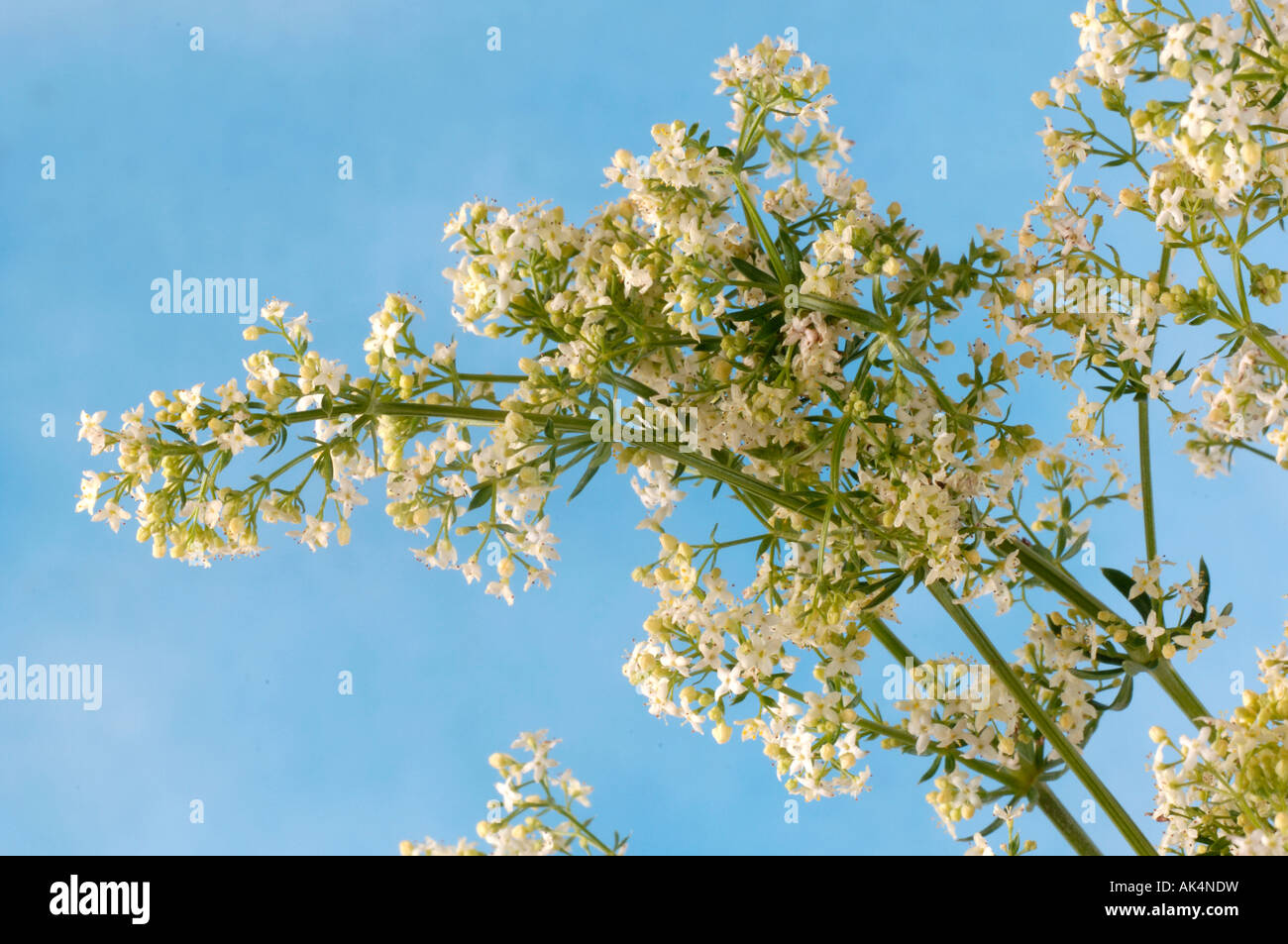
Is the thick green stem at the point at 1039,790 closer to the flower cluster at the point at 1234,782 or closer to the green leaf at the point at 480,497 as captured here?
the flower cluster at the point at 1234,782

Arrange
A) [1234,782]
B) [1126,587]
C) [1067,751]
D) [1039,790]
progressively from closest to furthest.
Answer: [1234,782] → [1067,751] → [1039,790] → [1126,587]

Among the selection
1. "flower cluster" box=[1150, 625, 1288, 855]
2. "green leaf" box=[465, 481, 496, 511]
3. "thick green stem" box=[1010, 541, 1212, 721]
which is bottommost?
"flower cluster" box=[1150, 625, 1288, 855]

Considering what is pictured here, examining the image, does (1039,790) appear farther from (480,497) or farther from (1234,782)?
(480,497)

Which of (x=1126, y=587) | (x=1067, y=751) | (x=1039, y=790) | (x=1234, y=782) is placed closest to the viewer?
(x=1234, y=782)

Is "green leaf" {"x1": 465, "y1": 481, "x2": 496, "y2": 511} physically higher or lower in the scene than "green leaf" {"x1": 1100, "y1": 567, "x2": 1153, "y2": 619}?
higher

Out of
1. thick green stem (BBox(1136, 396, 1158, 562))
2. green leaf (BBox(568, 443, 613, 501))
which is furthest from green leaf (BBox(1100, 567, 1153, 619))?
green leaf (BBox(568, 443, 613, 501))

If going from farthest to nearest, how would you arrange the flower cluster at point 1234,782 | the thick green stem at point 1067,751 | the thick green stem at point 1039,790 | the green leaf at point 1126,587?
1. the green leaf at point 1126,587
2. the thick green stem at point 1039,790
3. the thick green stem at point 1067,751
4. the flower cluster at point 1234,782

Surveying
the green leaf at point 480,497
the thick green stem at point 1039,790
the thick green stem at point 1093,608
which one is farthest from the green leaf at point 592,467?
the thick green stem at point 1093,608

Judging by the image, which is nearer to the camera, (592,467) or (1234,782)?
(1234,782)

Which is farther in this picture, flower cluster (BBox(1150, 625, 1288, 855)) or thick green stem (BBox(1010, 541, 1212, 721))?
thick green stem (BBox(1010, 541, 1212, 721))

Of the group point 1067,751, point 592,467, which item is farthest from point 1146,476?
point 592,467

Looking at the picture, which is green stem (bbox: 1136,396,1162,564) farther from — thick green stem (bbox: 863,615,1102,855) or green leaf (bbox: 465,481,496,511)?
green leaf (bbox: 465,481,496,511)
